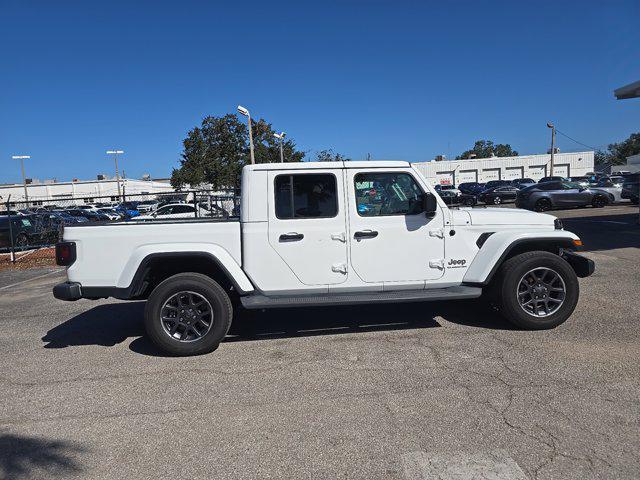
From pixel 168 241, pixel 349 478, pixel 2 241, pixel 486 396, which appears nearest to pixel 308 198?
pixel 168 241

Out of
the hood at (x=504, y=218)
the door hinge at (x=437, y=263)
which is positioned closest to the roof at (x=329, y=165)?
the hood at (x=504, y=218)

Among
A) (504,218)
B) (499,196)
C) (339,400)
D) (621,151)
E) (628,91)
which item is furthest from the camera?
(621,151)

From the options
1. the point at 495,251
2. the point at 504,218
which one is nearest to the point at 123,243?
the point at 495,251

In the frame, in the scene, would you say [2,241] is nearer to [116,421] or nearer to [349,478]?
[116,421]

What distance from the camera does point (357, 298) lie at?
16.1ft

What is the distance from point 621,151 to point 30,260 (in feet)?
449

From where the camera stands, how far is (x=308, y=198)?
502cm

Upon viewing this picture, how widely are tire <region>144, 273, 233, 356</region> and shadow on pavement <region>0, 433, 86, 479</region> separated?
5.19 ft

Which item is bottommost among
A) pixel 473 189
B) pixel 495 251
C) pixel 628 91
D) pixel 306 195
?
pixel 495 251

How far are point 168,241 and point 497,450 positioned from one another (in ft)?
11.5

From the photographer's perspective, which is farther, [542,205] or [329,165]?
[542,205]

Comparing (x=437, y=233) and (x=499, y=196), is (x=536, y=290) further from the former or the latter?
(x=499, y=196)

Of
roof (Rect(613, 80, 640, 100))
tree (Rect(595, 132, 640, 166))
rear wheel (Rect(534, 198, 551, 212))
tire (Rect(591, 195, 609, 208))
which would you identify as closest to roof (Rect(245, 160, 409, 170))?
roof (Rect(613, 80, 640, 100))

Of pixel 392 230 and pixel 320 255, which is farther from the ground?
pixel 392 230
